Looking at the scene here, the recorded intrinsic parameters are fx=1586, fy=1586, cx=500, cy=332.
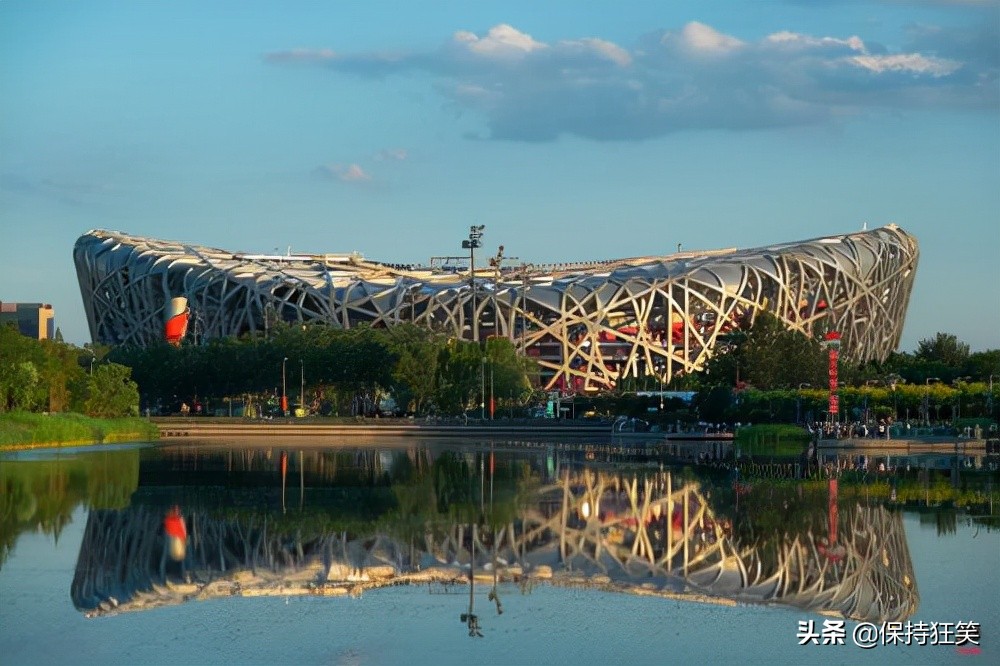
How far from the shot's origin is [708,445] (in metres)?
72.6

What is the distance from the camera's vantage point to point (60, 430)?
65938 mm

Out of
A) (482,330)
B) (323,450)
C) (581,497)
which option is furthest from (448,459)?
(482,330)

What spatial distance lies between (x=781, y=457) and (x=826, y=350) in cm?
4774

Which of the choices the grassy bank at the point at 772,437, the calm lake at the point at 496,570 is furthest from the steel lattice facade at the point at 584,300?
the calm lake at the point at 496,570

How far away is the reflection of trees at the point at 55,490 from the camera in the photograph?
3195cm

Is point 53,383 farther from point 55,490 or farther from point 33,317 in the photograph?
point 33,317

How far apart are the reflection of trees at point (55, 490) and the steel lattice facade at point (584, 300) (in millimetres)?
73093

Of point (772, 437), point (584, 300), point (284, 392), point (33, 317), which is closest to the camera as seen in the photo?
point (772, 437)

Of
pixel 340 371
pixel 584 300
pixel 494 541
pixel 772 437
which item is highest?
pixel 584 300

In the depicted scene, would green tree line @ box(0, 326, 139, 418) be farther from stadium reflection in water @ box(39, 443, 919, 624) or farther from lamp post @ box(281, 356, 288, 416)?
stadium reflection in water @ box(39, 443, 919, 624)

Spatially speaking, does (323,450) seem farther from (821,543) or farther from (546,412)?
(821,543)

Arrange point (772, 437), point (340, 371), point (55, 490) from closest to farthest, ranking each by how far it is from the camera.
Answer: point (55, 490)
point (772, 437)
point (340, 371)

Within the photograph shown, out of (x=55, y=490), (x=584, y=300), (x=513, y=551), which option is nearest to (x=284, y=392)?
(x=584, y=300)

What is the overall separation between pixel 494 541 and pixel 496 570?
12.6ft
